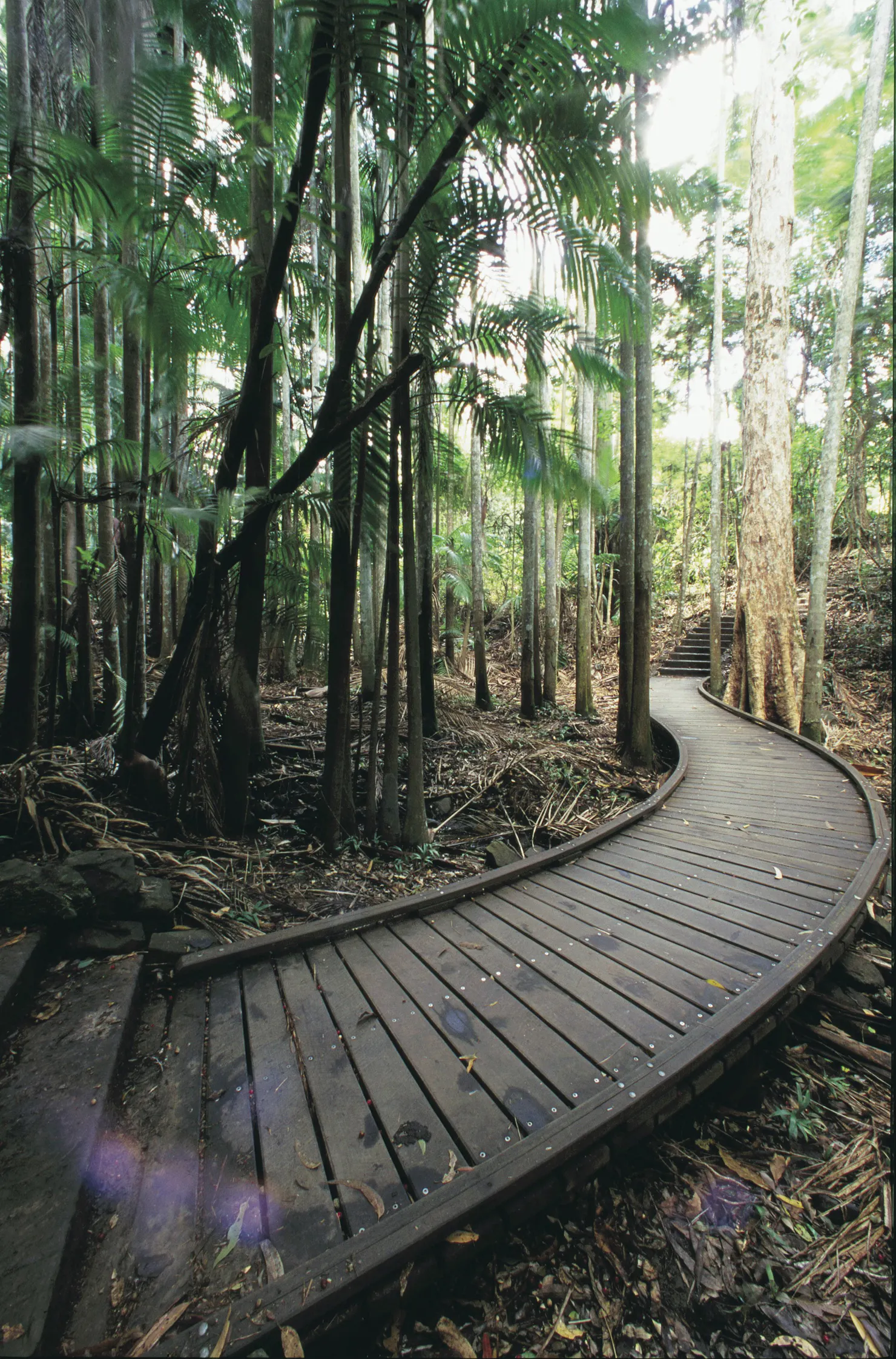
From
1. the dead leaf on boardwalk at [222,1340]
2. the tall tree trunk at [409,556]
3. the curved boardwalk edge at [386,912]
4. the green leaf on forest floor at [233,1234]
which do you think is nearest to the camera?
the dead leaf on boardwalk at [222,1340]

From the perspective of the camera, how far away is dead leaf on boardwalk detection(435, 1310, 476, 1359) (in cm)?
134

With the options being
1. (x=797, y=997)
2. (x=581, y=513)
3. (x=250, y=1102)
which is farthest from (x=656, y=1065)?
(x=581, y=513)

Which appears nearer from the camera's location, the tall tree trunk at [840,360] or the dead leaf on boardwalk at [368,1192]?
the dead leaf on boardwalk at [368,1192]

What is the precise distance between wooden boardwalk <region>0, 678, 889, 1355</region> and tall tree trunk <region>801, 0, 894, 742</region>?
4.21 metres

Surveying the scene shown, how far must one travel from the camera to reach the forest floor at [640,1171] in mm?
1438

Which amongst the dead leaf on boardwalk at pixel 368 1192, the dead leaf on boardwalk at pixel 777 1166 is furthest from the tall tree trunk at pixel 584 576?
the dead leaf on boardwalk at pixel 368 1192

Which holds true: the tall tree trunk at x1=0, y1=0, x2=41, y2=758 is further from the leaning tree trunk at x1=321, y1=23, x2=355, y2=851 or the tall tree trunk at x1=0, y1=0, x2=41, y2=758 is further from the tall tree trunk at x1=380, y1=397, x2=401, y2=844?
the tall tree trunk at x1=380, y1=397, x2=401, y2=844

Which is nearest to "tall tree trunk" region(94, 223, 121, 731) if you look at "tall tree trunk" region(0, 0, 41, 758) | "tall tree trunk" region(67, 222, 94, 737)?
"tall tree trunk" region(67, 222, 94, 737)

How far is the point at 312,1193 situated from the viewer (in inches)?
59.7

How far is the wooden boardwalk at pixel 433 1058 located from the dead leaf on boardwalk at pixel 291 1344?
2 cm

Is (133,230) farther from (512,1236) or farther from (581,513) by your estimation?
(581,513)

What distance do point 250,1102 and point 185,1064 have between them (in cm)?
33

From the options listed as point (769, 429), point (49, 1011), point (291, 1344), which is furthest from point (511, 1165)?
point (769, 429)

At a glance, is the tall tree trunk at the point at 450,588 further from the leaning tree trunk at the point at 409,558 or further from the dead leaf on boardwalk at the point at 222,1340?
the dead leaf on boardwalk at the point at 222,1340
